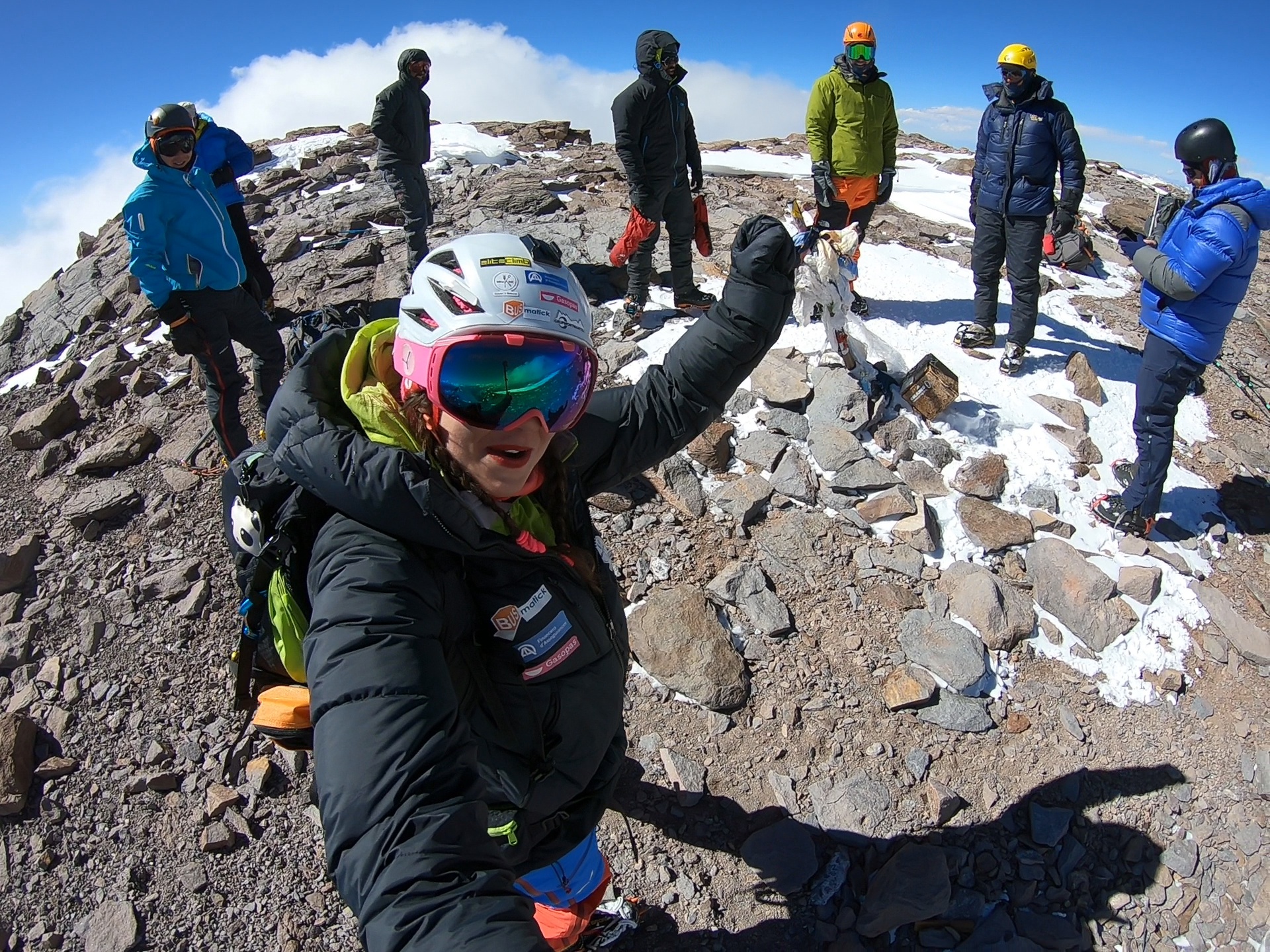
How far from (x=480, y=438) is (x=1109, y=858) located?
14.5ft

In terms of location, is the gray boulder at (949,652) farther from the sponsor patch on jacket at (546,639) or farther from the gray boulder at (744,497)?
the sponsor patch on jacket at (546,639)

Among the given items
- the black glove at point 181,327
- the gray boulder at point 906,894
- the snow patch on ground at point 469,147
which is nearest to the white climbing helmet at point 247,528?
the gray boulder at point 906,894

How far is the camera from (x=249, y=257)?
823 cm

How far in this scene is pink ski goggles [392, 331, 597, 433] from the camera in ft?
6.14

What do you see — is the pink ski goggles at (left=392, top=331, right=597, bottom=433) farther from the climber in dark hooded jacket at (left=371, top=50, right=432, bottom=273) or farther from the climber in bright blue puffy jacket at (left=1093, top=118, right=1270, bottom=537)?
the climber in dark hooded jacket at (left=371, top=50, right=432, bottom=273)

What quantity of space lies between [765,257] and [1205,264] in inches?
170

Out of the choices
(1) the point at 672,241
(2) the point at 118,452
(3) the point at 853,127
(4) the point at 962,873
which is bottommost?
(4) the point at 962,873

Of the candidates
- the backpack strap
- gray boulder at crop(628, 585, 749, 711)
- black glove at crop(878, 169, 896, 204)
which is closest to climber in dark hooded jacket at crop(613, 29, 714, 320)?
black glove at crop(878, 169, 896, 204)

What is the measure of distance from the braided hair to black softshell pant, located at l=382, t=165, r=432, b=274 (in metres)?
7.59

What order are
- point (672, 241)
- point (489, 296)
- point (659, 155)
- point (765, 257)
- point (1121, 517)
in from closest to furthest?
point (489, 296) < point (765, 257) < point (1121, 517) < point (659, 155) < point (672, 241)

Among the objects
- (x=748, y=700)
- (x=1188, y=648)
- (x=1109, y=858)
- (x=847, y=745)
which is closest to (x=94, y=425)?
(x=748, y=700)

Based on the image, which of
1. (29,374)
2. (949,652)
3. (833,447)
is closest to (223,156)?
(29,374)

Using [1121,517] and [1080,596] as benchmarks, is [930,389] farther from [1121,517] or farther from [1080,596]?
[1080,596]

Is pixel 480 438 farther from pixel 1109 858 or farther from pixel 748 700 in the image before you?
pixel 1109 858
